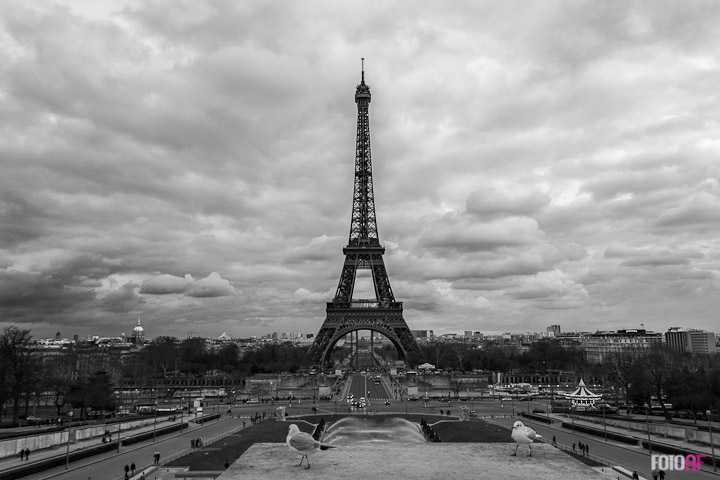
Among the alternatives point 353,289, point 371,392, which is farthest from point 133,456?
point 353,289

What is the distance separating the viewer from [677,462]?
120 feet

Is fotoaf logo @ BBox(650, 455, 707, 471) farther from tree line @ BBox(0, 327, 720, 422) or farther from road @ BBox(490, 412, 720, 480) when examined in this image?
tree line @ BBox(0, 327, 720, 422)

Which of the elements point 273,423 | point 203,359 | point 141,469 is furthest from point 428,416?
point 203,359

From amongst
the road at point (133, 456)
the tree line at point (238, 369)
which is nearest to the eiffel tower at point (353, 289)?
the tree line at point (238, 369)

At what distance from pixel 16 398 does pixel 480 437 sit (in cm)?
4630

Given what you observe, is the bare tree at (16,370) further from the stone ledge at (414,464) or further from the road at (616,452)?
the road at (616,452)

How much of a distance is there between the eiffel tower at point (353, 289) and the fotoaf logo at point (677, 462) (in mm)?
71815

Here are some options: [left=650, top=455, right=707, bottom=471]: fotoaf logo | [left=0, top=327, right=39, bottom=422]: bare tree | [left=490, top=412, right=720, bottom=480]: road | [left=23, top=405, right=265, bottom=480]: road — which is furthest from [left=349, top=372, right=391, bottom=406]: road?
[left=650, top=455, right=707, bottom=471]: fotoaf logo

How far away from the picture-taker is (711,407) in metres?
59.8

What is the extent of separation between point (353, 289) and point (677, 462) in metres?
80.4

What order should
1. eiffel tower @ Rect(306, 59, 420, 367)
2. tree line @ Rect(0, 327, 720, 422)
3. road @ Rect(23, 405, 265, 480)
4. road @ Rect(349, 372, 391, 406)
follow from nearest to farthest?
road @ Rect(23, 405, 265, 480) < tree line @ Rect(0, 327, 720, 422) < road @ Rect(349, 372, 391, 406) < eiffel tower @ Rect(306, 59, 420, 367)

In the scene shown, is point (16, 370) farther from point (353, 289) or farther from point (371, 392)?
point (353, 289)

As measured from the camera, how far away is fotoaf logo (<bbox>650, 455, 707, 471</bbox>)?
1406 inches

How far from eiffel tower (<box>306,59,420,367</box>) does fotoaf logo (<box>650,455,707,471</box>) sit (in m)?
71.8
